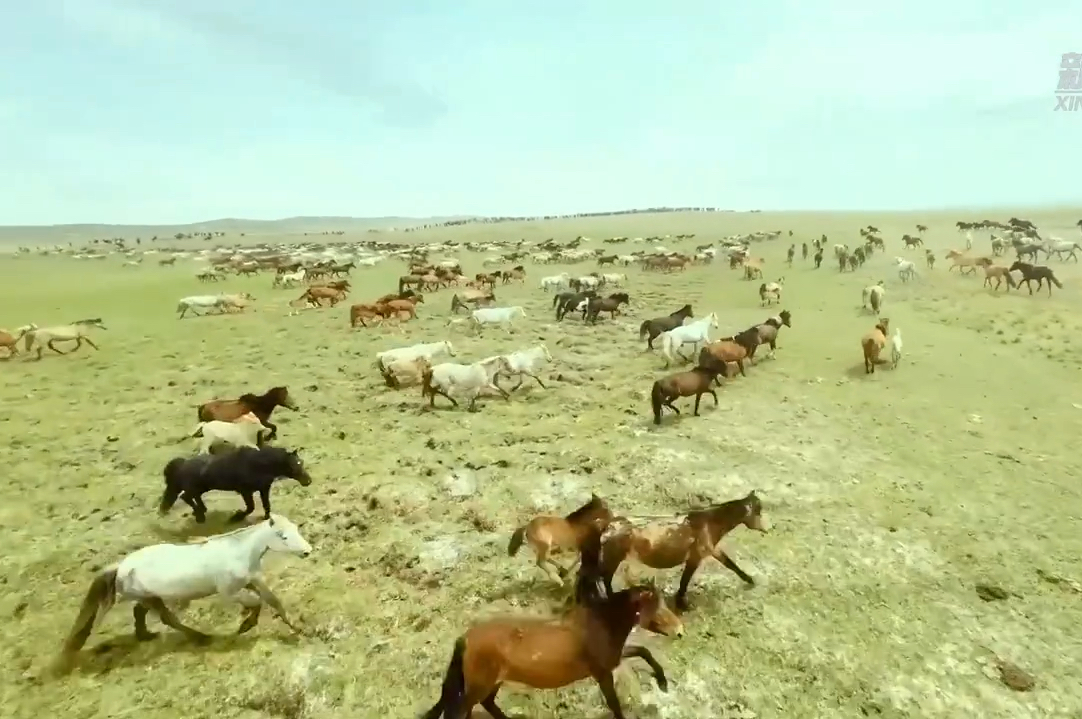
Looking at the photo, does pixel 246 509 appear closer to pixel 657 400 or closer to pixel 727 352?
pixel 657 400

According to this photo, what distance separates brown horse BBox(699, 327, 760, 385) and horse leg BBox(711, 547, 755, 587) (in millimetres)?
5912

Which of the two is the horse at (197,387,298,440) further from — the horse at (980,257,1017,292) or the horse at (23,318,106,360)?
the horse at (980,257,1017,292)

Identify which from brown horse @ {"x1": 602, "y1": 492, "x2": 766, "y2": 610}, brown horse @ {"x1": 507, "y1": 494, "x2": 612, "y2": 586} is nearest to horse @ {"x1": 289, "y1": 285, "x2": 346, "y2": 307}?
brown horse @ {"x1": 507, "y1": 494, "x2": 612, "y2": 586}

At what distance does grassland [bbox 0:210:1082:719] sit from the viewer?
5039mm

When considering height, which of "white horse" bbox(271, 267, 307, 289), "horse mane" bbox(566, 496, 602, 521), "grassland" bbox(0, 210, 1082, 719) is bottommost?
"grassland" bbox(0, 210, 1082, 719)

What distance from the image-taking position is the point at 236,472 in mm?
7195

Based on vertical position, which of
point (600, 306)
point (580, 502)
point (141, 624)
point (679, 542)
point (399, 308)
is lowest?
point (580, 502)

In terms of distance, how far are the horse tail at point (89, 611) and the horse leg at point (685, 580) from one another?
4.88 m

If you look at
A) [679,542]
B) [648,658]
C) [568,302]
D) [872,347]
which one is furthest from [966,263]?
[648,658]

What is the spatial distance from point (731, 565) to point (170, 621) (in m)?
5.03

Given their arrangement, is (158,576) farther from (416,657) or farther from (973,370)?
(973,370)

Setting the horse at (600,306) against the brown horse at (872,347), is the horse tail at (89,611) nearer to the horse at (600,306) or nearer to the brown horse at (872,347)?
the brown horse at (872,347)

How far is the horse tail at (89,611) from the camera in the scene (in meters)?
5.18

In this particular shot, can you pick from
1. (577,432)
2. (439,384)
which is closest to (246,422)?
(439,384)
